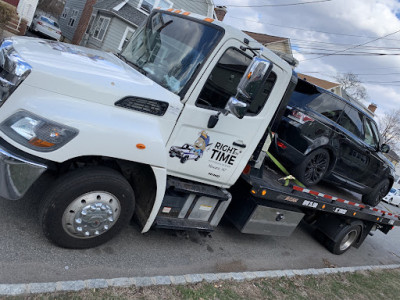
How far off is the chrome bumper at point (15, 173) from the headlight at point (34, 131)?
15 centimetres

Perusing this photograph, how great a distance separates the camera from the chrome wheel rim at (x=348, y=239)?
6936mm

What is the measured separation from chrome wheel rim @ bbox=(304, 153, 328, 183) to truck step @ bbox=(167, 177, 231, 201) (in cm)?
181

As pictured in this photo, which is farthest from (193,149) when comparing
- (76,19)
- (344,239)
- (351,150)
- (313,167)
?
(76,19)

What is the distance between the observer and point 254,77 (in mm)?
3369

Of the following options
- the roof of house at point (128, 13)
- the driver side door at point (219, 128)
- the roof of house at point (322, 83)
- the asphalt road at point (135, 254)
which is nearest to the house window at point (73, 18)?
the roof of house at point (128, 13)

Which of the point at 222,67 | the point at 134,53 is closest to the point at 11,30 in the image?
the point at 134,53

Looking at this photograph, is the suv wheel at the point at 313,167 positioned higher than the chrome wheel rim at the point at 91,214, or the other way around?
the suv wheel at the point at 313,167

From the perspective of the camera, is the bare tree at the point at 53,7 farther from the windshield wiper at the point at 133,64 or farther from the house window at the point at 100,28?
the windshield wiper at the point at 133,64

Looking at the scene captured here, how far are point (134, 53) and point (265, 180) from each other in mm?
2501

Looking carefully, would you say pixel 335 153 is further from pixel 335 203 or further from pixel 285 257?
pixel 285 257

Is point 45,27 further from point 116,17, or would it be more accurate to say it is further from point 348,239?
point 348,239

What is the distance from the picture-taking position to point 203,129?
392 centimetres

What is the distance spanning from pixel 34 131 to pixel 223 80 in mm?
2033

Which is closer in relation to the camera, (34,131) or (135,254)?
(34,131)
